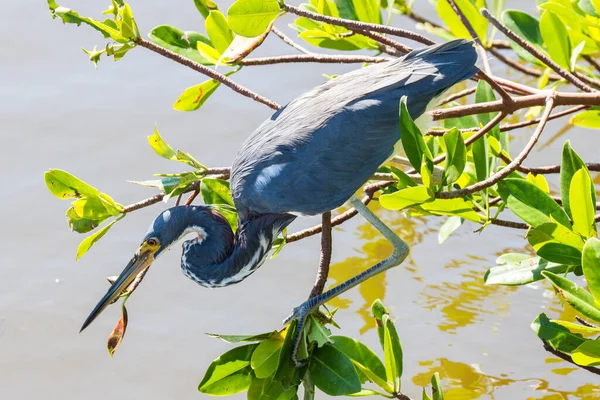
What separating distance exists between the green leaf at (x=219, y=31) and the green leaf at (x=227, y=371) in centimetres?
108

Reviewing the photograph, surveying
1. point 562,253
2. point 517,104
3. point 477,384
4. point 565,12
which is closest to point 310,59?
point 517,104

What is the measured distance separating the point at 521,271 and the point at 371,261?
1.88m

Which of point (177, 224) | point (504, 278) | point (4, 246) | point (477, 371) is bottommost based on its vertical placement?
point (4, 246)

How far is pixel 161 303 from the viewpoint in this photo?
4375 millimetres

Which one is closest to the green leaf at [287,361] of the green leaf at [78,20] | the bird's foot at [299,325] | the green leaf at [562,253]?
the bird's foot at [299,325]

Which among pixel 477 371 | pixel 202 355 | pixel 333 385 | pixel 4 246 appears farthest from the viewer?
pixel 4 246

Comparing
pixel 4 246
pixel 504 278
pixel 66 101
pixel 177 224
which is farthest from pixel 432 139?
pixel 66 101

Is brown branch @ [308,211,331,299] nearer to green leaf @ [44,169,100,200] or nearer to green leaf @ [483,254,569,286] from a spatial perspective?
green leaf @ [483,254,569,286]

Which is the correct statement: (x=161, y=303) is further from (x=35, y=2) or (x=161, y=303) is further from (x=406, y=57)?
(x=35, y=2)

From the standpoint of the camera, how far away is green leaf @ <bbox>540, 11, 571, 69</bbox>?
2.95 meters

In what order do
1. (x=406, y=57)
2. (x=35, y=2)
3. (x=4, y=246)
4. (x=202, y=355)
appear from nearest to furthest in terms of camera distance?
(x=406, y=57), (x=202, y=355), (x=4, y=246), (x=35, y=2)

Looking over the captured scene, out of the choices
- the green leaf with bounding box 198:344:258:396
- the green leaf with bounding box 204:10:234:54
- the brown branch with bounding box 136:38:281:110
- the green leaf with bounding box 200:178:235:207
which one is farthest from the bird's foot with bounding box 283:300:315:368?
the green leaf with bounding box 204:10:234:54

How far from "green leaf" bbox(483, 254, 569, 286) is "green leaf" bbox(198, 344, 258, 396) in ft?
2.44

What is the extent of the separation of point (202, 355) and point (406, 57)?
1.75 metres
